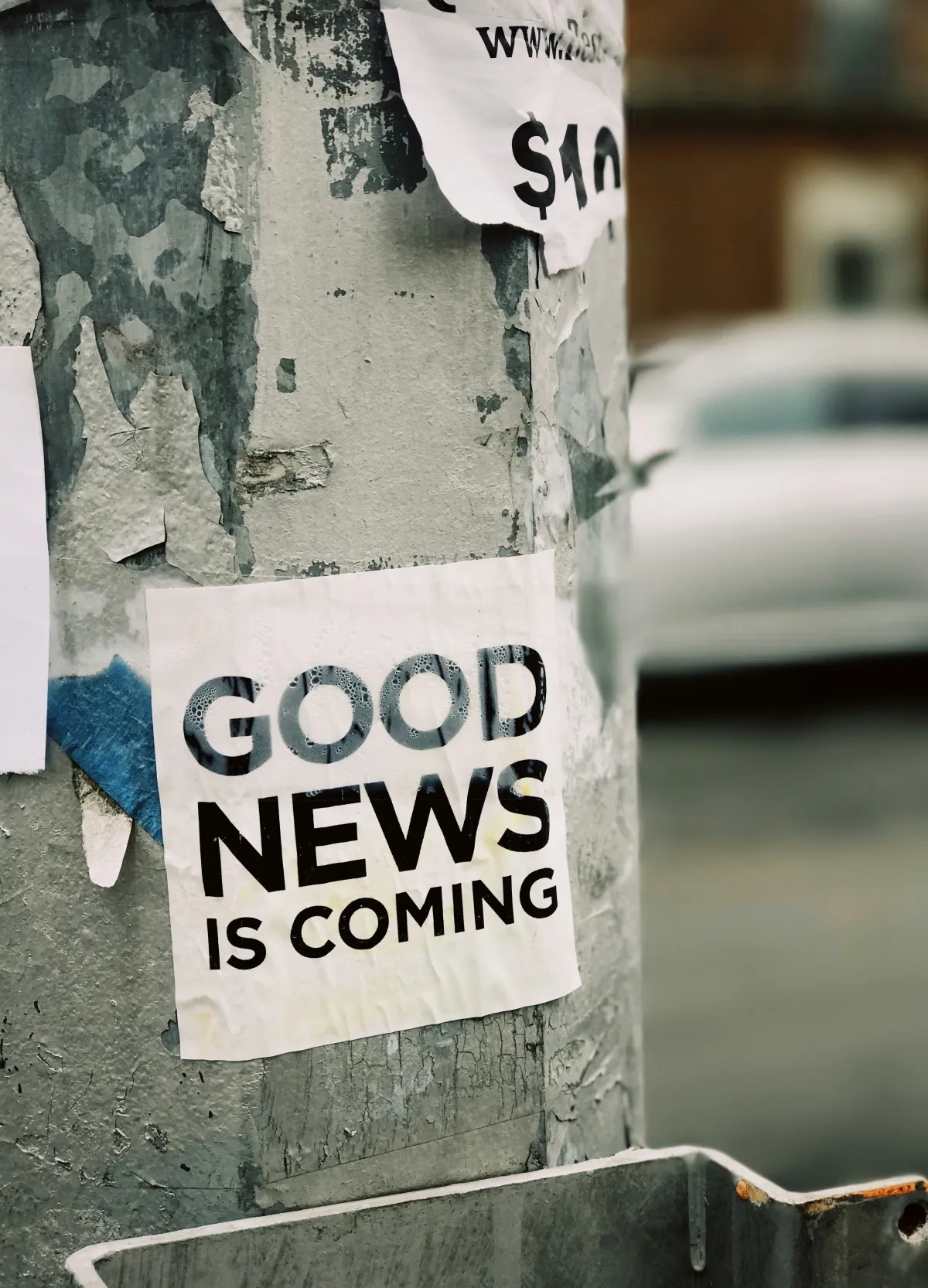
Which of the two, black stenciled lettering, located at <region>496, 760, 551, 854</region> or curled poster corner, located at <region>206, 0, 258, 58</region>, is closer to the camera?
curled poster corner, located at <region>206, 0, 258, 58</region>

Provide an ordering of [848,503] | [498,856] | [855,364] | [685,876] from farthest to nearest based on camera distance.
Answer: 1. [855,364]
2. [848,503]
3. [685,876]
4. [498,856]

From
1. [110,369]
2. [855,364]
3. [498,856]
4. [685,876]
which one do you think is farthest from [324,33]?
[855,364]

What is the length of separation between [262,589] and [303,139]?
0.40 m

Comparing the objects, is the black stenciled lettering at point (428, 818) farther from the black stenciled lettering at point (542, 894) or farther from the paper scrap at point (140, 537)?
the paper scrap at point (140, 537)

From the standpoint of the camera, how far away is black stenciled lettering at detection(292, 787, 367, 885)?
1.47 metres

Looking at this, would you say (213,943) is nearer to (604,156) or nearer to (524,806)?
(524,806)

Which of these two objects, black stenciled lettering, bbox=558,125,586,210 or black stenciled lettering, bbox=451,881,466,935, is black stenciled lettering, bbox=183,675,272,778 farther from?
black stenciled lettering, bbox=558,125,586,210

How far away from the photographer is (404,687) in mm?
1497

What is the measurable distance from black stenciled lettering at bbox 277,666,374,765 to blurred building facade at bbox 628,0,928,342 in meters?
16.4

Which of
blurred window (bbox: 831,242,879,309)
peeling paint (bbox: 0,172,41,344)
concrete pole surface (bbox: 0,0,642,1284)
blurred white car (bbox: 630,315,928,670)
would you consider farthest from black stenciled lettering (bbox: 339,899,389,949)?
blurred window (bbox: 831,242,879,309)

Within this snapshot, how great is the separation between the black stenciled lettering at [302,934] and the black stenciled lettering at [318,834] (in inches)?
1.0

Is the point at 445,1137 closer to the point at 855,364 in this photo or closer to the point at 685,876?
the point at 685,876

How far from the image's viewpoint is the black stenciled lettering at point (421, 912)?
1.51 m

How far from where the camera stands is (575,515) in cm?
163
